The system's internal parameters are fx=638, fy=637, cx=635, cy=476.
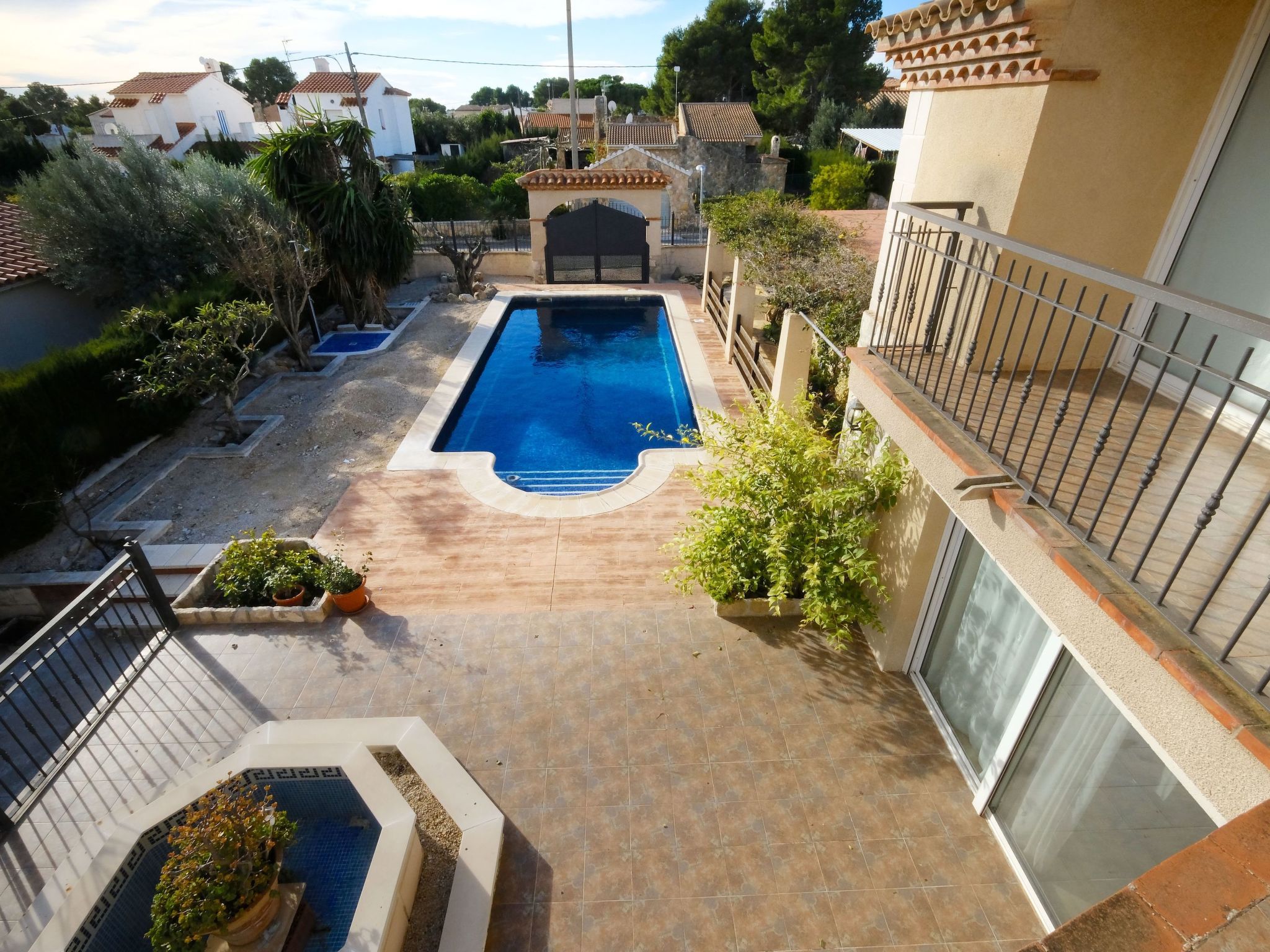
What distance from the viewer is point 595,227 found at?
21.8 meters

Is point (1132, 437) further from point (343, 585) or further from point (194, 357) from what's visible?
point (194, 357)

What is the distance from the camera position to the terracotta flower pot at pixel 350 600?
7.18 m

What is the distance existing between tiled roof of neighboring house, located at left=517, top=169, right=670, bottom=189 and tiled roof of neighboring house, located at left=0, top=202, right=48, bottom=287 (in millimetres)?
12877

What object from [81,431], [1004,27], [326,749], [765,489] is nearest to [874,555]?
[765,489]

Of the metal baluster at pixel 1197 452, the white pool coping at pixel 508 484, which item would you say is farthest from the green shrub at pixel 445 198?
the metal baluster at pixel 1197 452

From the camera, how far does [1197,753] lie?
251 centimetres

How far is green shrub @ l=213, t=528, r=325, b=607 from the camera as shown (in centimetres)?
736

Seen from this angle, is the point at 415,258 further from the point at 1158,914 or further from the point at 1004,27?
Result: the point at 1158,914

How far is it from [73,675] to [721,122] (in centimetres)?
4260

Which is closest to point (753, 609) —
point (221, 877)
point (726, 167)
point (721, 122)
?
point (221, 877)

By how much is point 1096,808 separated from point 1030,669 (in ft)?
2.99

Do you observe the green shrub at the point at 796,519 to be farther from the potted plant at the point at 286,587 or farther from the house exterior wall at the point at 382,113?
the house exterior wall at the point at 382,113

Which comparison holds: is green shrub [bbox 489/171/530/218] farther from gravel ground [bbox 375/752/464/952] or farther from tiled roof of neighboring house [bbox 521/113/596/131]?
gravel ground [bbox 375/752/464/952]

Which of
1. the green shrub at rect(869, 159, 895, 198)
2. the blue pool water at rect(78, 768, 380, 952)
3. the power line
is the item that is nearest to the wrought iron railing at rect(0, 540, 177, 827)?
the blue pool water at rect(78, 768, 380, 952)
